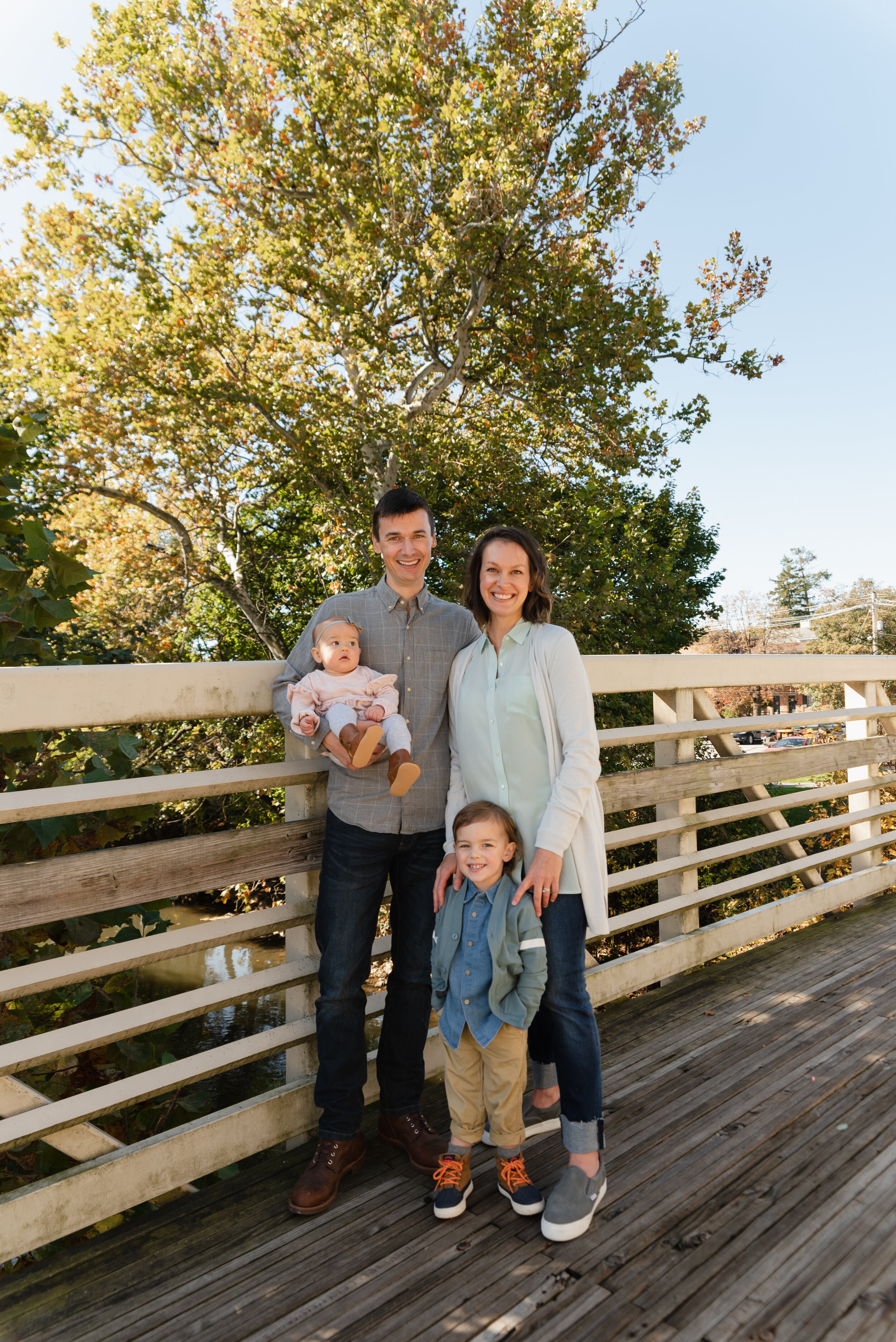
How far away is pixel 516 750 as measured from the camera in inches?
85.2

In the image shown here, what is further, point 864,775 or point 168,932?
point 864,775

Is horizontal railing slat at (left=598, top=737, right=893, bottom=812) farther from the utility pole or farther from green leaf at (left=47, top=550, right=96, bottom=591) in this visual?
the utility pole

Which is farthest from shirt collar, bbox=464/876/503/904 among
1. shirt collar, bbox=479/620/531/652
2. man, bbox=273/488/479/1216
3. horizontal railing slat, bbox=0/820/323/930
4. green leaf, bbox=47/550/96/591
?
green leaf, bbox=47/550/96/591

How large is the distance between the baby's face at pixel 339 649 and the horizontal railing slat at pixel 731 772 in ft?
3.95

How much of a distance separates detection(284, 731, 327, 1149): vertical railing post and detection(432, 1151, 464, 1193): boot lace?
20.1 inches

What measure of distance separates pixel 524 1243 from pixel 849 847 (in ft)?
11.4

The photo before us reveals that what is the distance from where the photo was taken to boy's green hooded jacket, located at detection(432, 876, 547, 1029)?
6.68ft

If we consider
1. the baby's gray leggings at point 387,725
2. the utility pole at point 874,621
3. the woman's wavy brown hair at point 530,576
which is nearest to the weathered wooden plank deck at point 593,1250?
the baby's gray leggings at point 387,725

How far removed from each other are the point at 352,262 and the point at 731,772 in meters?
9.47

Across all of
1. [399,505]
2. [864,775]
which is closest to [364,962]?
[399,505]

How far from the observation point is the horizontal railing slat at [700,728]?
3.20 metres

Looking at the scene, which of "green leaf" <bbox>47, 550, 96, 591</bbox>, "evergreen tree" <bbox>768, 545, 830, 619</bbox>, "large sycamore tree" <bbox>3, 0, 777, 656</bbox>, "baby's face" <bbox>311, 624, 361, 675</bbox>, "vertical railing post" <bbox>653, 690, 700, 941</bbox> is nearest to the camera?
"baby's face" <bbox>311, 624, 361, 675</bbox>

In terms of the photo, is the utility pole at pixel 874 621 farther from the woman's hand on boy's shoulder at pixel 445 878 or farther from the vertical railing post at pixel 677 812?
the woman's hand on boy's shoulder at pixel 445 878

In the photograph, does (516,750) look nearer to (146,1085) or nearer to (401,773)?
(401,773)
